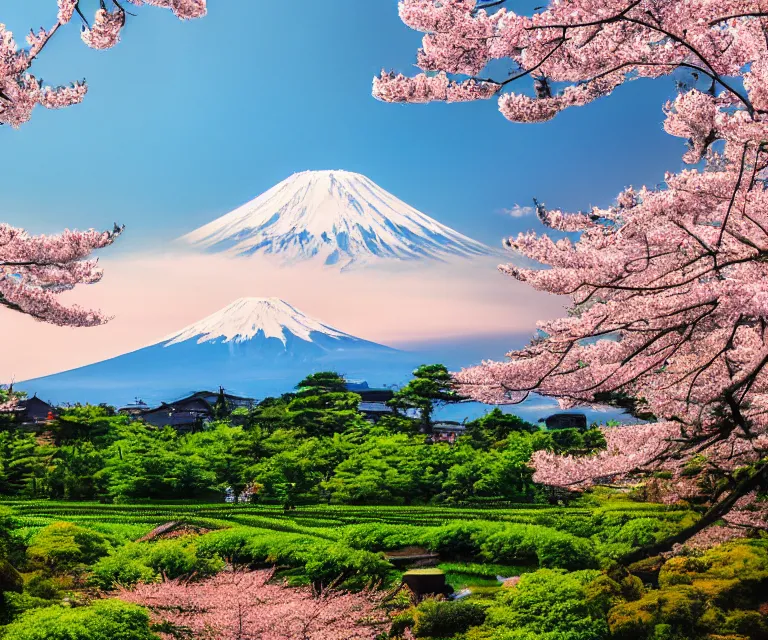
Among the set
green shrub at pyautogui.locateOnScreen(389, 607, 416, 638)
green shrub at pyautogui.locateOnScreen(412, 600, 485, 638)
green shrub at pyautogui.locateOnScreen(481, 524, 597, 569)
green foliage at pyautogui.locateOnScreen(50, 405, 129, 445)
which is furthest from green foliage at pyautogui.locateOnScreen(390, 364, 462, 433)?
green shrub at pyautogui.locateOnScreen(412, 600, 485, 638)

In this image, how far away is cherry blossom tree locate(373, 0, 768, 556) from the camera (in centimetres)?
522

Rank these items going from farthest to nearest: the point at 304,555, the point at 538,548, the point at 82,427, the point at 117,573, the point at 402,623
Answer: the point at 82,427 < the point at 538,548 < the point at 304,555 < the point at 117,573 < the point at 402,623

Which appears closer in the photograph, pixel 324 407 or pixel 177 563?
pixel 177 563

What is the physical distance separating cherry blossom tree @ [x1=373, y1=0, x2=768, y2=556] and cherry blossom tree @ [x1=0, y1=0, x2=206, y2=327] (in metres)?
3.69

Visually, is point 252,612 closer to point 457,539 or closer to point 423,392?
point 457,539

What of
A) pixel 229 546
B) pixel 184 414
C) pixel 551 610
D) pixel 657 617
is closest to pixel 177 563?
pixel 229 546

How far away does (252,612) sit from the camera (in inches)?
236

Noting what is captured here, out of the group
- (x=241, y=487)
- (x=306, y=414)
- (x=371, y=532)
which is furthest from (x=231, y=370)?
(x=371, y=532)

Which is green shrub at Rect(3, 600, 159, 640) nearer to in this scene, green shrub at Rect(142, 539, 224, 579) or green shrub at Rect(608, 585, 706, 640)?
green shrub at Rect(142, 539, 224, 579)

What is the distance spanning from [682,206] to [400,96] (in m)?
2.61

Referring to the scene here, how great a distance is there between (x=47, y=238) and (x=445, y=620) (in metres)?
8.81

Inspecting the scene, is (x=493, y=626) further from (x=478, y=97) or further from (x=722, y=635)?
(x=478, y=97)

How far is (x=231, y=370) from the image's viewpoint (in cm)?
11894

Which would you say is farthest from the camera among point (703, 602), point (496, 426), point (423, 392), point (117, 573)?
point (423, 392)
